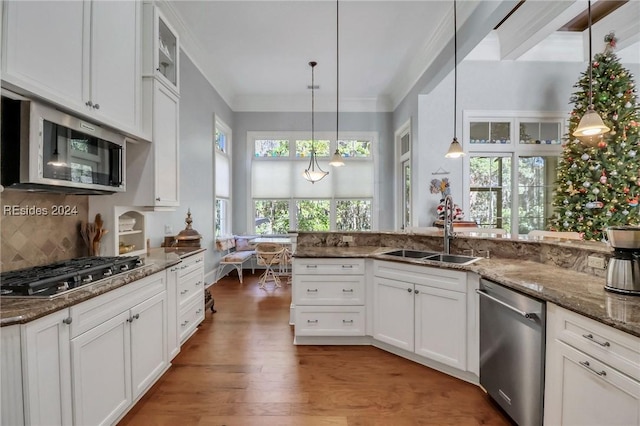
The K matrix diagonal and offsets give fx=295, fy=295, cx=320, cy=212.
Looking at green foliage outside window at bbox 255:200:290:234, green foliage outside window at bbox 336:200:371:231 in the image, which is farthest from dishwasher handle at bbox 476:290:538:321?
green foliage outside window at bbox 255:200:290:234

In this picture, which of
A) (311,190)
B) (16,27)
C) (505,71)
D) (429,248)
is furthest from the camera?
(311,190)

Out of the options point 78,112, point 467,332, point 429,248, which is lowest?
point 467,332

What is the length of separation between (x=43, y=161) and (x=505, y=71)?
6.25 m

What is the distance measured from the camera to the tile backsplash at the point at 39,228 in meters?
1.73

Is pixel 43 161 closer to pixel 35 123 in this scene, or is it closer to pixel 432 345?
pixel 35 123

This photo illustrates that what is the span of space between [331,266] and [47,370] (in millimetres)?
2040

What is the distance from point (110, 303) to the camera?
1665mm

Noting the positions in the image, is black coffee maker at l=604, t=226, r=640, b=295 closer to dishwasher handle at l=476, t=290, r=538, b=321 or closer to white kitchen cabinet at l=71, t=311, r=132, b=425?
dishwasher handle at l=476, t=290, r=538, b=321

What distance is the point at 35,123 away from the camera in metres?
1.55

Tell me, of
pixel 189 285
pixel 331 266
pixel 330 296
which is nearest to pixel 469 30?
pixel 331 266

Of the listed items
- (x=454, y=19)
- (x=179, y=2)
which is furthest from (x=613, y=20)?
(x=179, y=2)

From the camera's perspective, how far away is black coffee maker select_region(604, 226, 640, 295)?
1469 mm

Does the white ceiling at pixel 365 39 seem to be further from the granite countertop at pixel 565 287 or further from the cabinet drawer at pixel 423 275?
the cabinet drawer at pixel 423 275

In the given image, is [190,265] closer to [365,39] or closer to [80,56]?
[80,56]
